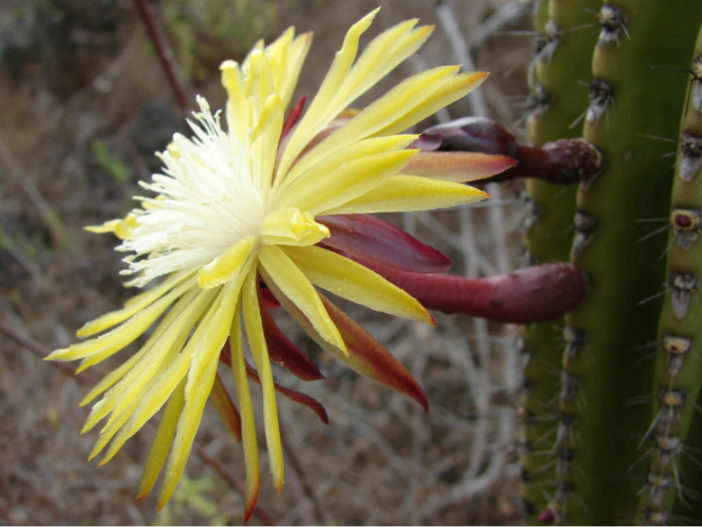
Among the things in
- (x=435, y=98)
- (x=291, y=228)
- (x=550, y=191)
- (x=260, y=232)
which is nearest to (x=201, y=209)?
(x=260, y=232)

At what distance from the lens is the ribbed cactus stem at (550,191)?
91 centimetres

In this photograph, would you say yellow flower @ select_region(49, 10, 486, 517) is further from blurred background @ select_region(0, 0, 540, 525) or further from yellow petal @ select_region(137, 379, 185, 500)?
blurred background @ select_region(0, 0, 540, 525)

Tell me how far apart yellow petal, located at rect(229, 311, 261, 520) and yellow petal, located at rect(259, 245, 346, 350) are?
9cm

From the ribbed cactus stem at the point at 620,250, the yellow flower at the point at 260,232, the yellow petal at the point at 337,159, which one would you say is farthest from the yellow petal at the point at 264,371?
the ribbed cactus stem at the point at 620,250

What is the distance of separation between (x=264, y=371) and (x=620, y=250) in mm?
532

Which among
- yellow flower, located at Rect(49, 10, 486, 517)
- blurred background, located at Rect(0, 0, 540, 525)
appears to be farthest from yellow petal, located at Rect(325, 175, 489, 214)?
blurred background, located at Rect(0, 0, 540, 525)

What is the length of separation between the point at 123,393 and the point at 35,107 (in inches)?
135

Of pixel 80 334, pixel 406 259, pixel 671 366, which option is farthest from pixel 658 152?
pixel 80 334

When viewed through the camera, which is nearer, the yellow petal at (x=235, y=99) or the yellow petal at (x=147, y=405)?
the yellow petal at (x=147, y=405)

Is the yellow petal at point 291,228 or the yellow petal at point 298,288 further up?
the yellow petal at point 291,228

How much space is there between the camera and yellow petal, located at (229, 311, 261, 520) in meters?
0.75

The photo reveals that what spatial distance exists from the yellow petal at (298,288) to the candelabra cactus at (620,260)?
0.41 metres

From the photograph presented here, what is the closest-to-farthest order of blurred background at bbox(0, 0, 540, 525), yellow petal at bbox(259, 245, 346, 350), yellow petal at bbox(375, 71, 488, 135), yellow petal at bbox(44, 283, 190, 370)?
yellow petal at bbox(259, 245, 346, 350)
yellow petal at bbox(375, 71, 488, 135)
yellow petal at bbox(44, 283, 190, 370)
blurred background at bbox(0, 0, 540, 525)

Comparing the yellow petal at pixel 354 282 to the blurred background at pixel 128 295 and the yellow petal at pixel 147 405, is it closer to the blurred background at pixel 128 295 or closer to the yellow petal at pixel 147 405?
the yellow petal at pixel 147 405
